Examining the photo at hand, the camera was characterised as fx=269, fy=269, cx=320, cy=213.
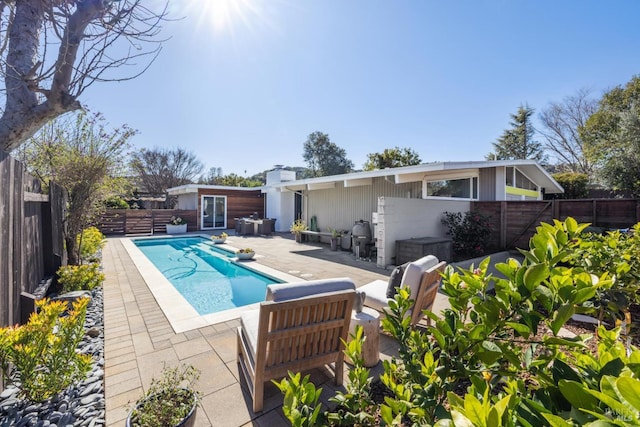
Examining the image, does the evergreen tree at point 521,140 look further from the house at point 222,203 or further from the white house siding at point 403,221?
the house at point 222,203

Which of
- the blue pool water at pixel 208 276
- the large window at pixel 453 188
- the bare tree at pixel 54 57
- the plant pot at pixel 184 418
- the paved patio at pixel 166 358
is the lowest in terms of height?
the blue pool water at pixel 208 276

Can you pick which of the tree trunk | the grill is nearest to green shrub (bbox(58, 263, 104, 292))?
the tree trunk

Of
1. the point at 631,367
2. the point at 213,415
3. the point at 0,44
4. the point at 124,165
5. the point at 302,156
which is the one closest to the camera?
the point at 631,367

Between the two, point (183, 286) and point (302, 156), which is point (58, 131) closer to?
point (183, 286)

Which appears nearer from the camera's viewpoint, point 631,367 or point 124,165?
point 631,367

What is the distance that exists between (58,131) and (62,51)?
153 inches

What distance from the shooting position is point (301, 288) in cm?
233

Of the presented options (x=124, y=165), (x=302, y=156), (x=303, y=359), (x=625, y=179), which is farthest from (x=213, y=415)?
(x=302, y=156)

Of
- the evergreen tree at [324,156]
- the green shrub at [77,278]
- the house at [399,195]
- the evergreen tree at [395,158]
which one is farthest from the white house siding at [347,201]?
the evergreen tree at [324,156]

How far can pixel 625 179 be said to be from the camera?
11.4 meters

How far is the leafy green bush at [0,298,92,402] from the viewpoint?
2.08 metres

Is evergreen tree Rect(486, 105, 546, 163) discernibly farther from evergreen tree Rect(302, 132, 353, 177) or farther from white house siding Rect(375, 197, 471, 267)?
white house siding Rect(375, 197, 471, 267)

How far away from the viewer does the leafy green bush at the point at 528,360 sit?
22.4 inches

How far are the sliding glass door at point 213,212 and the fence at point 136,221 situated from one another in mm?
1144
